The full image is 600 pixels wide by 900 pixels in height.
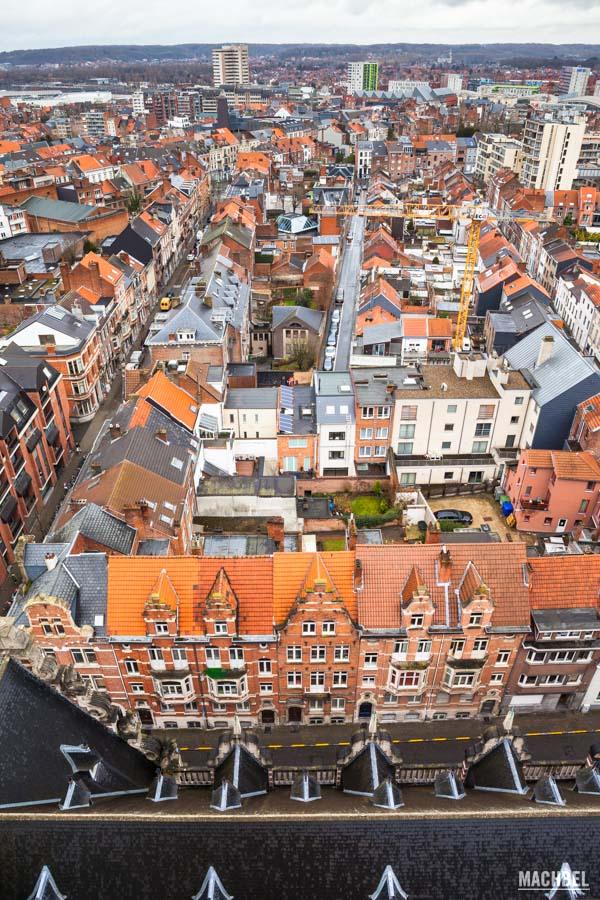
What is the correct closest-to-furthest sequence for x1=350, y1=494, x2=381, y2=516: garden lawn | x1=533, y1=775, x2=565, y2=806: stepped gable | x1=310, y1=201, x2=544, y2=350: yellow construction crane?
x1=533, y1=775, x2=565, y2=806: stepped gable
x1=350, y1=494, x2=381, y2=516: garden lawn
x1=310, y1=201, x2=544, y2=350: yellow construction crane

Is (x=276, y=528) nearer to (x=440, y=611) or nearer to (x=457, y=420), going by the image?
(x=440, y=611)

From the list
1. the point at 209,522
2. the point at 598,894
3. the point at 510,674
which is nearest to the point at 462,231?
the point at 209,522

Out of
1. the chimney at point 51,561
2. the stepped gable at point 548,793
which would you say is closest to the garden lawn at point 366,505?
the chimney at point 51,561

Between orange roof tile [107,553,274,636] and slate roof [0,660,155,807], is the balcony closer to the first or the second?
orange roof tile [107,553,274,636]

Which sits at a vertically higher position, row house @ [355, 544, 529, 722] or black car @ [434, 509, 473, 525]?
row house @ [355, 544, 529, 722]

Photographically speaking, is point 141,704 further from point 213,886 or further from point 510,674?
point 510,674

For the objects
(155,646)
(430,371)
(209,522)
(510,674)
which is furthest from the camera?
(430,371)

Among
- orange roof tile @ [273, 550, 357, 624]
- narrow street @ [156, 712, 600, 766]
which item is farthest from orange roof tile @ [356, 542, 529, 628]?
narrow street @ [156, 712, 600, 766]
